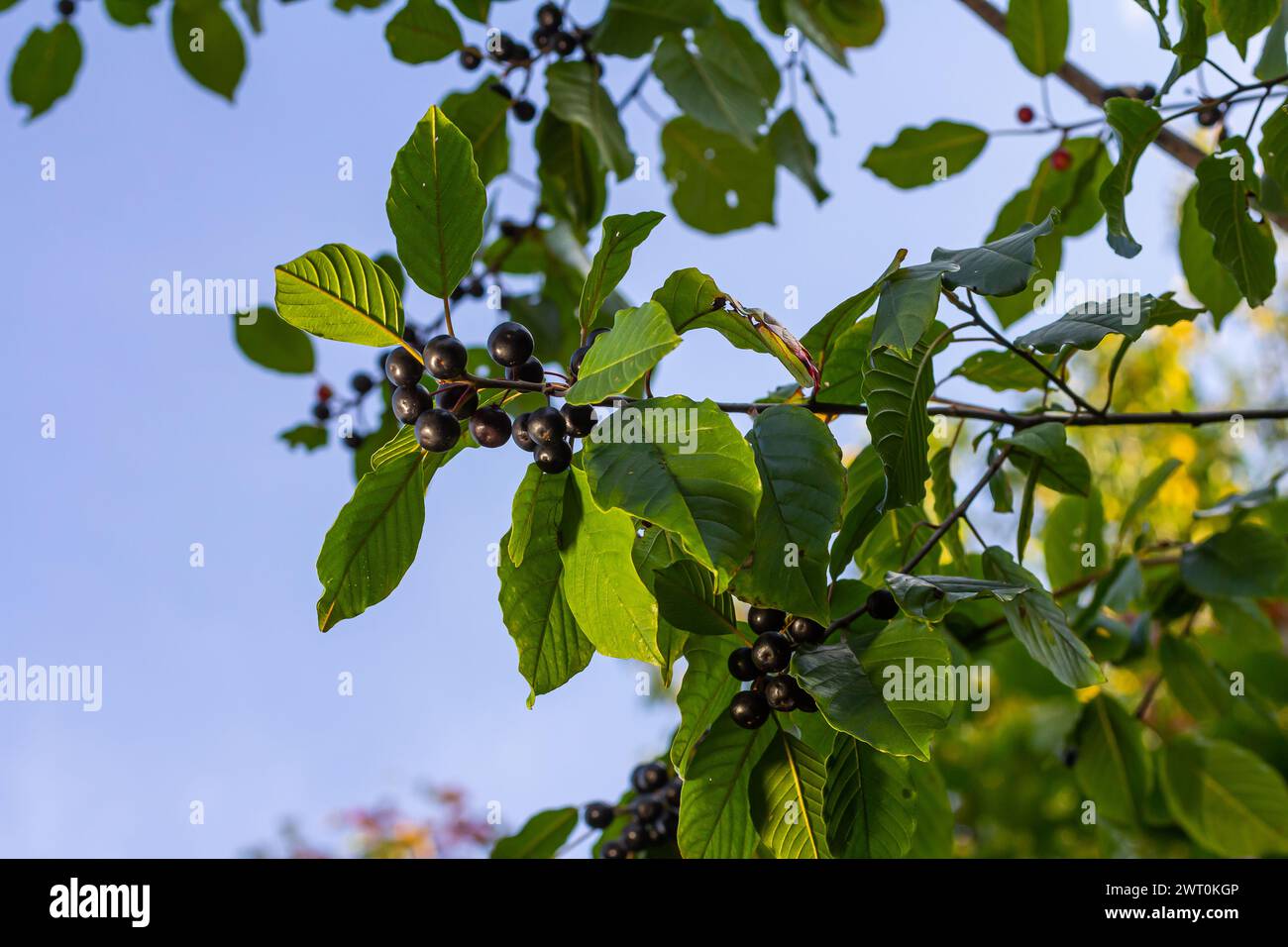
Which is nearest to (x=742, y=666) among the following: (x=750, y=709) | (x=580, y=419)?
(x=750, y=709)

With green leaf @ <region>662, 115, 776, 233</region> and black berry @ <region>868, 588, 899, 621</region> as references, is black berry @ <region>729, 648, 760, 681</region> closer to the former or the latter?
black berry @ <region>868, 588, 899, 621</region>

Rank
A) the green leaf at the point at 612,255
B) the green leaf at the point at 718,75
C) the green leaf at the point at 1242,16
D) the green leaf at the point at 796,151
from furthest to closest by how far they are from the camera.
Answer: the green leaf at the point at 796,151 → the green leaf at the point at 718,75 → the green leaf at the point at 1242,16 → the green leaf at the point at 612,255

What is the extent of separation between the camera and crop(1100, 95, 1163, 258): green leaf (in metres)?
1.04

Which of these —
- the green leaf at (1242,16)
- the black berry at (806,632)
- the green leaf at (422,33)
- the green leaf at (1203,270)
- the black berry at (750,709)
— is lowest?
the black berry at (750,709)

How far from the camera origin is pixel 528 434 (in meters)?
0.75

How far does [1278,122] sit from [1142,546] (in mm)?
841

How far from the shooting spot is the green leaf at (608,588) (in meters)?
0.72

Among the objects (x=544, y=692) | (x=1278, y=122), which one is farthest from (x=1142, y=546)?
(x=544, y=692)

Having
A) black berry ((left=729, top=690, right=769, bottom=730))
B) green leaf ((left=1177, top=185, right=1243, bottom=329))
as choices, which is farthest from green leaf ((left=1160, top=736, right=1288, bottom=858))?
black berry ((left=729, top=690, right=769, bottom=730))

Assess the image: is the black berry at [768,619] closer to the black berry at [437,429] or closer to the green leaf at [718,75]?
the black berry at [437,429]

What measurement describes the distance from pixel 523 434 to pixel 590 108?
1020mm

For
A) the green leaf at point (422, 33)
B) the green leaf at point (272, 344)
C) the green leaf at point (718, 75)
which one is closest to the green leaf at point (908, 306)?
the green leaf at point (718, 75)

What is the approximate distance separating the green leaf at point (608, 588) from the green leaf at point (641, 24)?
1.12m
